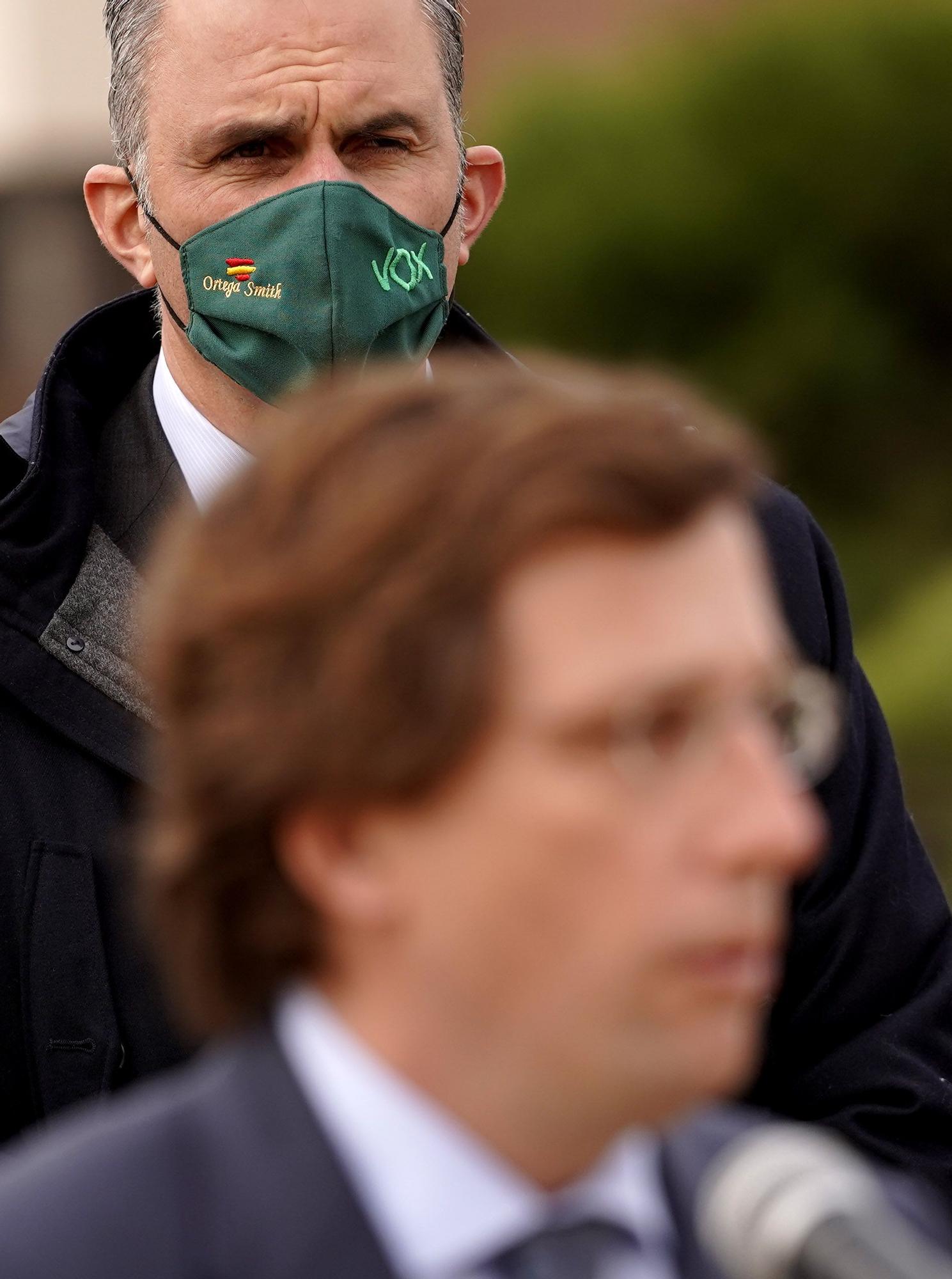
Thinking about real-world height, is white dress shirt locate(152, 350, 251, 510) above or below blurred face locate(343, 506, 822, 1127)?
below

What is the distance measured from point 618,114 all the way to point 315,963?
10.7 meters

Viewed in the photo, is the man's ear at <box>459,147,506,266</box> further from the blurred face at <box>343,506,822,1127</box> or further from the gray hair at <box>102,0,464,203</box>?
the blurred face at <box>343,506,822,1127</box>

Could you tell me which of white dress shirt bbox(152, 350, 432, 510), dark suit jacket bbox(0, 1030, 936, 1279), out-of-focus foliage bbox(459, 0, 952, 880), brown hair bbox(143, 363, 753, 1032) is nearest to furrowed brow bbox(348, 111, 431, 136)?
white dress shirt bbox(152, 350, 432, 510)

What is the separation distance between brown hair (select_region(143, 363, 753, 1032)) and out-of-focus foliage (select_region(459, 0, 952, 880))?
9638mm

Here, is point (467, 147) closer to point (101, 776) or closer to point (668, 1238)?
point (101, 776)

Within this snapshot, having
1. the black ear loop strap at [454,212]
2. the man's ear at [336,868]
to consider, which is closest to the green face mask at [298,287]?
the black ear loop strap at [454,212]

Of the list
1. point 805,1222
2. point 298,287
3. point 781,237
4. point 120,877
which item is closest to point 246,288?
point 298,287

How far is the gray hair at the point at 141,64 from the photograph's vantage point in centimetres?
304

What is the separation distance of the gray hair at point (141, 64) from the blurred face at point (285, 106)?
0.03m

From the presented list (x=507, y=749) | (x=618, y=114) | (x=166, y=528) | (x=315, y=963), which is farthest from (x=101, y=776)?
(x=618, y=114)

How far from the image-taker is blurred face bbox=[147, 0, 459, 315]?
2.91m

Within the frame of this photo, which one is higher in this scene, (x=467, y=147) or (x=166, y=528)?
(x=467, y=147)

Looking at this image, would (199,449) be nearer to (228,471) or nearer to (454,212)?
(228,471)

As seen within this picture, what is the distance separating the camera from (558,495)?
1.44m
